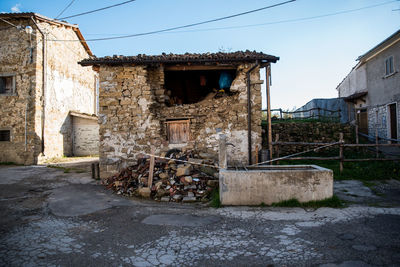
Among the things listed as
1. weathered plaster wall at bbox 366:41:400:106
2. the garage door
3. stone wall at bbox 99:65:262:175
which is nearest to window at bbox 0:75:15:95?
the garage door

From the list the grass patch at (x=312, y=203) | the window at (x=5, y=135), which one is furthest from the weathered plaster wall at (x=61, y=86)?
the grass patch at (x=312, y=203)

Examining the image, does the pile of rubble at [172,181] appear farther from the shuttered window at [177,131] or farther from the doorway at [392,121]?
the doorway at [392,121]

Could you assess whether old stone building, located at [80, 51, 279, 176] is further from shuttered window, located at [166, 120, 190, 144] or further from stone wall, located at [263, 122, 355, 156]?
stone wall, located at [263, 122, 355, 156]

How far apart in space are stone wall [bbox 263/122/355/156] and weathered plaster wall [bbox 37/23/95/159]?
12.4 metres

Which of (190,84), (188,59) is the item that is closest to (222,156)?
(188,59)

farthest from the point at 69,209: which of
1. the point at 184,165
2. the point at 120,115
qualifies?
the point at 120,115

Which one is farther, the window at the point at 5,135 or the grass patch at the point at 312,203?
the window at the point at 5,135

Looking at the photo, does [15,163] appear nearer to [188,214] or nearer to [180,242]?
[188,214]

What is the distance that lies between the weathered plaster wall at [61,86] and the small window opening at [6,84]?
1693mm

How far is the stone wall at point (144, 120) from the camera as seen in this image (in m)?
7.91

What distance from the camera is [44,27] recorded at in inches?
501

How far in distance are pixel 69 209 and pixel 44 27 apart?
40.2 feet

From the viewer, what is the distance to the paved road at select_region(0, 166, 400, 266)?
114 inches

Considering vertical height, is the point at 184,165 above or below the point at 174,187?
above
